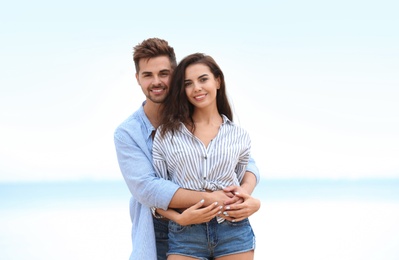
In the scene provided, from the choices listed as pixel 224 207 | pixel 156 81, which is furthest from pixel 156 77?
pixel 224 207

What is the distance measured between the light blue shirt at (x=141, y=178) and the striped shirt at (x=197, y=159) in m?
0.07

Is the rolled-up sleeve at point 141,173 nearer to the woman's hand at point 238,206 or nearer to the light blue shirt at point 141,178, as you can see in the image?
the light blue shirt at point 141,178

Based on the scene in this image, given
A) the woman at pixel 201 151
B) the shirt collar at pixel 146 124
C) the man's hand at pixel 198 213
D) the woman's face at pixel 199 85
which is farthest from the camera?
the shirt collar at pixel 146 124

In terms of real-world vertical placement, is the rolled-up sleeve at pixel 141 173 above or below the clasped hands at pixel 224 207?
above

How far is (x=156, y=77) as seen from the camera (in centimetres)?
293

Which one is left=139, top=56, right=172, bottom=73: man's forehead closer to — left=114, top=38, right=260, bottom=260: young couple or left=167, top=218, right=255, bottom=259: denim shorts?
left=114, top=38, right=260, bottom=260: young couple

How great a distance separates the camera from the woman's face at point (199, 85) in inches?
107

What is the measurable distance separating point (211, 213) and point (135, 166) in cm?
43

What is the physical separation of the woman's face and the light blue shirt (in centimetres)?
29

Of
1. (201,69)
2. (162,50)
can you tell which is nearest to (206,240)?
(201,69)

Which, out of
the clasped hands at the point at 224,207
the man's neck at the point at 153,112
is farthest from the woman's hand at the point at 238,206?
the man's neck at the point at 153,112

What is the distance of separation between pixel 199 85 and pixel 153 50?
1.18 ft

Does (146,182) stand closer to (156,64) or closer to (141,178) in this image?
(141,178)

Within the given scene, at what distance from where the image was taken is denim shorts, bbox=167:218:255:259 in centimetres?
260
